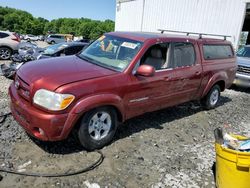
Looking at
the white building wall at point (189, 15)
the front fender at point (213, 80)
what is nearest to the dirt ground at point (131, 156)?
the front fender at point (213, 80)

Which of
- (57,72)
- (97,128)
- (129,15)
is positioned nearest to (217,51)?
(97,128)

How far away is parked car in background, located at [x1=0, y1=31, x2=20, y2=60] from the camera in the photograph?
12.4 metres

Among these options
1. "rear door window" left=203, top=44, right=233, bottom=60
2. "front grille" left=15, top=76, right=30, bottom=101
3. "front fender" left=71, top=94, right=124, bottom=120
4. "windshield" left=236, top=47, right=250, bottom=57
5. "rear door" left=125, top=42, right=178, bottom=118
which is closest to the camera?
"front fender" left=71, top=94, right=124, bottom=120

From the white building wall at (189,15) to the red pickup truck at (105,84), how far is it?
8757 mm

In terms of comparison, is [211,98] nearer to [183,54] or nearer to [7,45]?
[183,54]

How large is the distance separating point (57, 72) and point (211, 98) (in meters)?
4.30

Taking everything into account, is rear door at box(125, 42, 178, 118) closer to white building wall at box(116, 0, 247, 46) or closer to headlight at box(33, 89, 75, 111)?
headlight at box(33, 89, 75, 111)

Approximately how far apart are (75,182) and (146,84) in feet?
6.50

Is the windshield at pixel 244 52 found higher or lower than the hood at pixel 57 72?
lower

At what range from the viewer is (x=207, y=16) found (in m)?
14.8

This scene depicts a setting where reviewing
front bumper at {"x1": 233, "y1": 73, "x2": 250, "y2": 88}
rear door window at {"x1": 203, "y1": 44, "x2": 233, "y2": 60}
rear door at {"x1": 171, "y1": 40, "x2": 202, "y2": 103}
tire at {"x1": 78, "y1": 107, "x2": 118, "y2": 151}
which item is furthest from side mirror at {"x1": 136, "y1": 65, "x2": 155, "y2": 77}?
front bumper at {"x1": 233, "y1": 73, "x2": 250, "y2": 88}

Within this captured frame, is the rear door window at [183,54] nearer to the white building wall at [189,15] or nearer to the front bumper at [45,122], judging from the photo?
the front bumper at [45,122]

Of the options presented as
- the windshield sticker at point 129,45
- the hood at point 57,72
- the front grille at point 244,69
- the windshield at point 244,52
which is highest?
the windshield sticker at point 129,45

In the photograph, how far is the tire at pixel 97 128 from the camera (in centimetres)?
381
